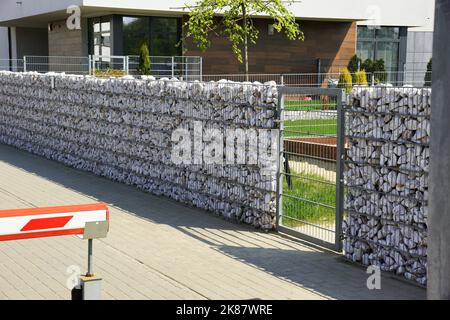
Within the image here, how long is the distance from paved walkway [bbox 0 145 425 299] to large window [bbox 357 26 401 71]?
30136 millimetres

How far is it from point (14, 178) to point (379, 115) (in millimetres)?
8453

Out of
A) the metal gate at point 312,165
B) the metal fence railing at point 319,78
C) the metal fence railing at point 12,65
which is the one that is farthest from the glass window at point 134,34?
the metal gate at point 312,165

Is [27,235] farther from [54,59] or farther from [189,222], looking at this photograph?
[54,59]

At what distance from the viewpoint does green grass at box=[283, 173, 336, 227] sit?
9.05 m

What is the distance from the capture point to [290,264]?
8.30 m

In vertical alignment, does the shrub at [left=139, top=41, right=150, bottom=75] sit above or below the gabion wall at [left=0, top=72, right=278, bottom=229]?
above

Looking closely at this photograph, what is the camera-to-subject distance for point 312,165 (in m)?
9.20

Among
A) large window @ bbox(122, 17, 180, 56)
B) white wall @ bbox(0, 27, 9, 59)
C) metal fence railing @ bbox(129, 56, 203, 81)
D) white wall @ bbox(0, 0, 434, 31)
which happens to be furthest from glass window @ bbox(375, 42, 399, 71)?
white wall @ bbox(0, 27, 9, 59)

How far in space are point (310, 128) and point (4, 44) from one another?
3844 centimetres

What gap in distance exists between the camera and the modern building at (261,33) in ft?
103

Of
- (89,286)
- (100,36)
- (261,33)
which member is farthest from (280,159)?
(261,33)

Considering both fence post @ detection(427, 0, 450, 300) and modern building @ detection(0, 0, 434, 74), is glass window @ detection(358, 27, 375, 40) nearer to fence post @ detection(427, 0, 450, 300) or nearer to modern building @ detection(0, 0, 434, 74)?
modern building @ detection(0, 0, 434, 74)

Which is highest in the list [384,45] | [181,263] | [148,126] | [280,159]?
[384,45]

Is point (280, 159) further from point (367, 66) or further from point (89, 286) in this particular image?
point (367, 66)
